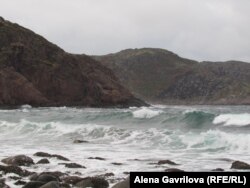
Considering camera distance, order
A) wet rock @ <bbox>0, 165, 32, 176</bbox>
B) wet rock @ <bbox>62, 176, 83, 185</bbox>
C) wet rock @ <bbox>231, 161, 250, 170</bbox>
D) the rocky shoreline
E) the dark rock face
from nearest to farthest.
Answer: the rocky shoreline, wet rock @ <bbox>62, 176, 83, 185</bbox>, wet rock @ <bbox>0, 165, 32, 176</bbox>, wet rock @ <bbox>231, 161, 250, 170</bbox>, the dark rock face

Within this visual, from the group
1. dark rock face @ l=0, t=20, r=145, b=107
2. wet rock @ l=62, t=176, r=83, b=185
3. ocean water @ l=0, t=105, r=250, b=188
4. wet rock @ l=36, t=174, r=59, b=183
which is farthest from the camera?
dark rock face @ l=0, t=20, r=145, b=107

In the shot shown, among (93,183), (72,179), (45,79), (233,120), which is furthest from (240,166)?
(45,79)

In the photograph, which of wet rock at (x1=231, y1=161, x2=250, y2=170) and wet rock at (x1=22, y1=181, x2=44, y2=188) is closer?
wet rock at (x1=22, y1=181, x2=44, y2=188)

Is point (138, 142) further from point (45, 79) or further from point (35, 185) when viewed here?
point (45, 79)

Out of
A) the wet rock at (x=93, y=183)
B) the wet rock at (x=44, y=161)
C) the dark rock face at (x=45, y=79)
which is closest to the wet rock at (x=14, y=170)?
the wet rock at (x=44, y=161)

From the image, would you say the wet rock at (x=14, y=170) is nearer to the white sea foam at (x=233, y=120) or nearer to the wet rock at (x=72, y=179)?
the wet rock at (x=72, y=179)

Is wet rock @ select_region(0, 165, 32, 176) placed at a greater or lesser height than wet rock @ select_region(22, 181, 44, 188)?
lesser

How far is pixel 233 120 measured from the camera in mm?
32344

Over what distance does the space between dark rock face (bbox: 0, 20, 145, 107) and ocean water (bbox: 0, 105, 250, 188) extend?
44158 millimetres

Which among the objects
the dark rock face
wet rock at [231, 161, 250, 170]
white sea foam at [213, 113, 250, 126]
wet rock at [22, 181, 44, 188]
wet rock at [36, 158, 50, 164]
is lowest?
wet rock at [36, 158, 50, 164]

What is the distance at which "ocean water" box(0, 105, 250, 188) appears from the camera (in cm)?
1744

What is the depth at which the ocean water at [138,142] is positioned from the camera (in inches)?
687

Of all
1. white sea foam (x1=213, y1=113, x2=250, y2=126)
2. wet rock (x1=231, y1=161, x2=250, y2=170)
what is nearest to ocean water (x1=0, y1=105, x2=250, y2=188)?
white sea foam (x1=213, y1=113, x2=250, y2=126)

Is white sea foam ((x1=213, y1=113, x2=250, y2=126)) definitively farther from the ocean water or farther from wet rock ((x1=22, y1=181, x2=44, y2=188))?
wet rock ((x1=22, y1=181, x2=44, y2=188))
